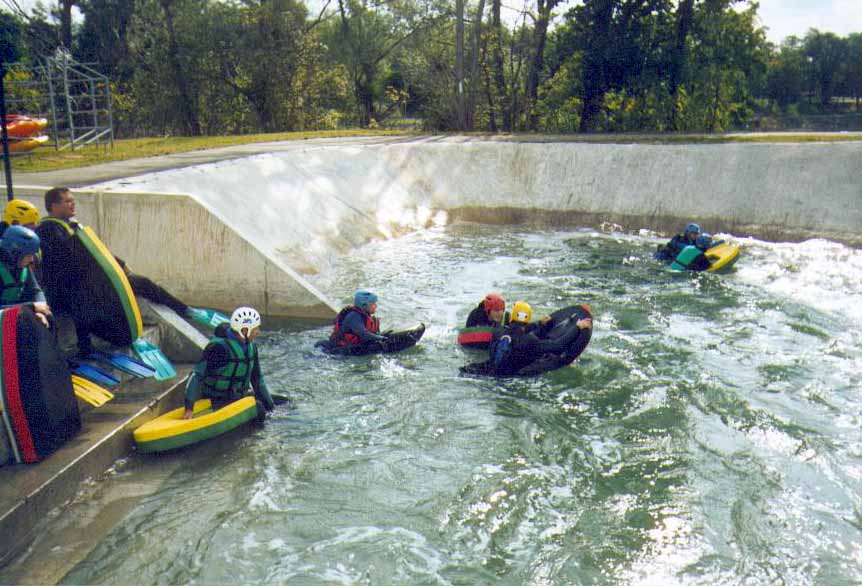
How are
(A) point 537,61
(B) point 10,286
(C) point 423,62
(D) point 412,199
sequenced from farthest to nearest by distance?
(C) point 423,62, (A) point 537,61, (D) point 412,199, (B) point 10,286

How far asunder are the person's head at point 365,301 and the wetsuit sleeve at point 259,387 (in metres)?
2.46

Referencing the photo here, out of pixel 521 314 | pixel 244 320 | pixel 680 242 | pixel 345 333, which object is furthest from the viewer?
pixel 680 242

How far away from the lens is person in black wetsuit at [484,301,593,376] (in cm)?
1014

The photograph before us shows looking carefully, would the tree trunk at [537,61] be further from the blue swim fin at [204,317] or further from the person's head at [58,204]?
the person's head at [58,204]

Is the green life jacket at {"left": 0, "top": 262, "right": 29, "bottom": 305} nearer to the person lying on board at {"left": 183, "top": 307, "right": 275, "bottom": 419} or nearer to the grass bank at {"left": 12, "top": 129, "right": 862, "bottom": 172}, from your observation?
the person lying on board at {"left": 183, "top": 307, "right": 275, "bottom": 419}

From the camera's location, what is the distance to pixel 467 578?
6098 millimetres

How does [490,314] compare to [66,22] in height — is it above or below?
below

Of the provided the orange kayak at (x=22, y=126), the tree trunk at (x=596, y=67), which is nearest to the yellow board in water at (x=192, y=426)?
the orange kayak at (x=22, y=126)

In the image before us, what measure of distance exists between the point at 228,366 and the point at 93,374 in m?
1.55

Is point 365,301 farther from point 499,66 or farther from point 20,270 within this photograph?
point 499,66

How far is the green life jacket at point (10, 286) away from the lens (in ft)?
25.2

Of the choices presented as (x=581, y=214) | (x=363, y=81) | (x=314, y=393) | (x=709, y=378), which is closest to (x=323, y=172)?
(x=581, y=214)

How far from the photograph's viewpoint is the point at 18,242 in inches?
294

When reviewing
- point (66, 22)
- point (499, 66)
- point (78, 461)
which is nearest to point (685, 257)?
point (78, 461)
